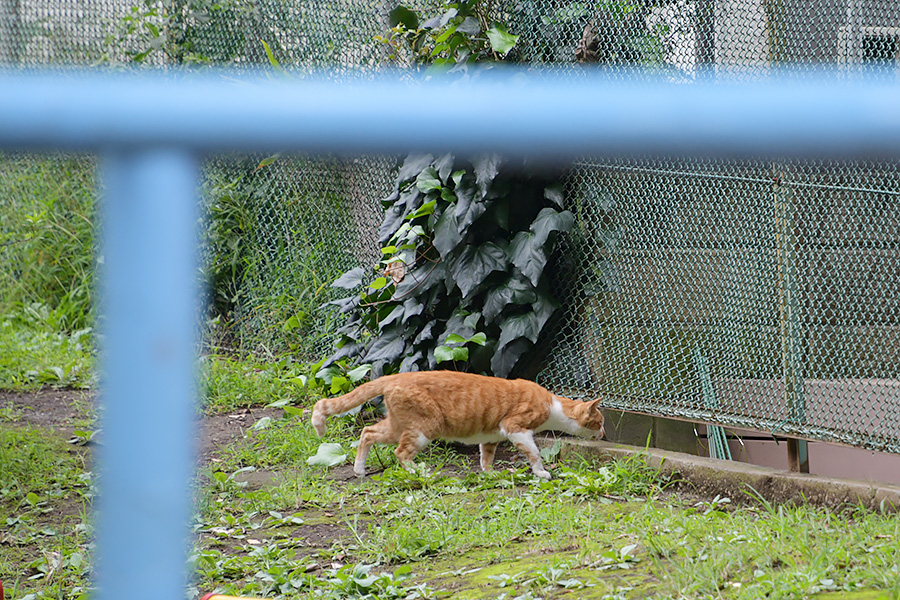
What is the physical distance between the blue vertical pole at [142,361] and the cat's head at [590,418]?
4.09m

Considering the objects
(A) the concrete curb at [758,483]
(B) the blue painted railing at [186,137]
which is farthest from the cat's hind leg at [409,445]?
(B) the blue painted railing at [186,137]

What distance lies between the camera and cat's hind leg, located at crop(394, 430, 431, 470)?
181 inches

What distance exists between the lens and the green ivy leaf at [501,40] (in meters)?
4.89

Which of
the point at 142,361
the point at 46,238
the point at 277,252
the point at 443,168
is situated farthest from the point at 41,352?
the point at 142,361

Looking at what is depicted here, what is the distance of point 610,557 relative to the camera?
3027 millimetres

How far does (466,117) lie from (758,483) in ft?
12.5

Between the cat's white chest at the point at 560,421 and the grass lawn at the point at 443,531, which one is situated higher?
the cat's white chest at the point at 560,421

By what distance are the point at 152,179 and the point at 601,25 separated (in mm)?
4455

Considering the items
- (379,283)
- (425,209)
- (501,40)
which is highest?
(501,40)

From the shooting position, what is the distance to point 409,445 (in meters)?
4.63

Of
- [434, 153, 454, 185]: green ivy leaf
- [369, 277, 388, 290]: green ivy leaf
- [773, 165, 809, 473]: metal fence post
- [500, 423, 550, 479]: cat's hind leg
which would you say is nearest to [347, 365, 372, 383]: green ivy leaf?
[369, 277, 388, 290]: green ivy leaf

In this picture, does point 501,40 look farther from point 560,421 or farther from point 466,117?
point 466,117

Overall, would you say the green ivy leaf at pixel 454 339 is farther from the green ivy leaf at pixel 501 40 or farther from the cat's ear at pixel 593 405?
the green ivy leaf at pixel 501 40

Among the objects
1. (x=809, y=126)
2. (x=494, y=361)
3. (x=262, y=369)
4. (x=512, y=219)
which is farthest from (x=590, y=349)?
(x=809, y=126)
